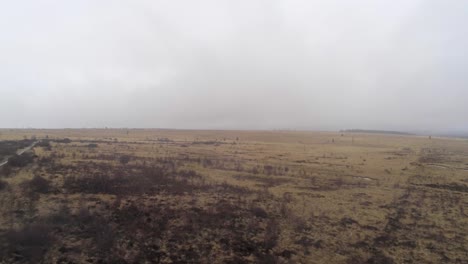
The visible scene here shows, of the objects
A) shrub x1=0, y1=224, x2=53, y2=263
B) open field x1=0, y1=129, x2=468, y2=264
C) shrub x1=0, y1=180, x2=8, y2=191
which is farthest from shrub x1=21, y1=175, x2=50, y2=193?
shrub x1=0, y1=224, x2=53, y2=263

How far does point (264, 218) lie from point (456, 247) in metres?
9.34

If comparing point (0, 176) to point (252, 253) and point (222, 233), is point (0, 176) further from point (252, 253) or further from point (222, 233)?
point (252, 253)

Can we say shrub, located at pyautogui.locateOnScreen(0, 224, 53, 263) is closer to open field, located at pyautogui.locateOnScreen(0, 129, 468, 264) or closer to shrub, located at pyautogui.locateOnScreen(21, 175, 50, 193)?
open field, located at pyautogui.locateOnScreen(0, 129, 468, 264)

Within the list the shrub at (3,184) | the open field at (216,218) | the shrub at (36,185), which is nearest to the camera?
the open field at (216,218)

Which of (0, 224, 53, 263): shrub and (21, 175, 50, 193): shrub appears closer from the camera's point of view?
(0, 224, 53, 263): shrub

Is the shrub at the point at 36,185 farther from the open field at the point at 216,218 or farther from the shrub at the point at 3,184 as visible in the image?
the shrub at the point at 3,184

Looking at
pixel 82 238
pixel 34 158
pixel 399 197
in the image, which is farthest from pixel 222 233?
pixel 34 158

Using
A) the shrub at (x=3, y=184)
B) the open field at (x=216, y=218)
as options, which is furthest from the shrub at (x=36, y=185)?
the shrub at (x=3, y=184)

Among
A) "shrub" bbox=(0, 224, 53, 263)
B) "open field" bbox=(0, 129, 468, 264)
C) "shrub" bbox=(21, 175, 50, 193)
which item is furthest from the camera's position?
"shrub" bbox=(21, 175, 50, 193)

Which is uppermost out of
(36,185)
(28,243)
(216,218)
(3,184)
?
(3,184)

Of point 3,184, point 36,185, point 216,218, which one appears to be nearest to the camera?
point 216,218

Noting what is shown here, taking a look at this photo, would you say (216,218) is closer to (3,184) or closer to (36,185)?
(36,185)

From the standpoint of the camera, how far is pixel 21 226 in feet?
45.9

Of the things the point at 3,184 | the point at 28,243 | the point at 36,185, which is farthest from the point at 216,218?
the point at 3,184
